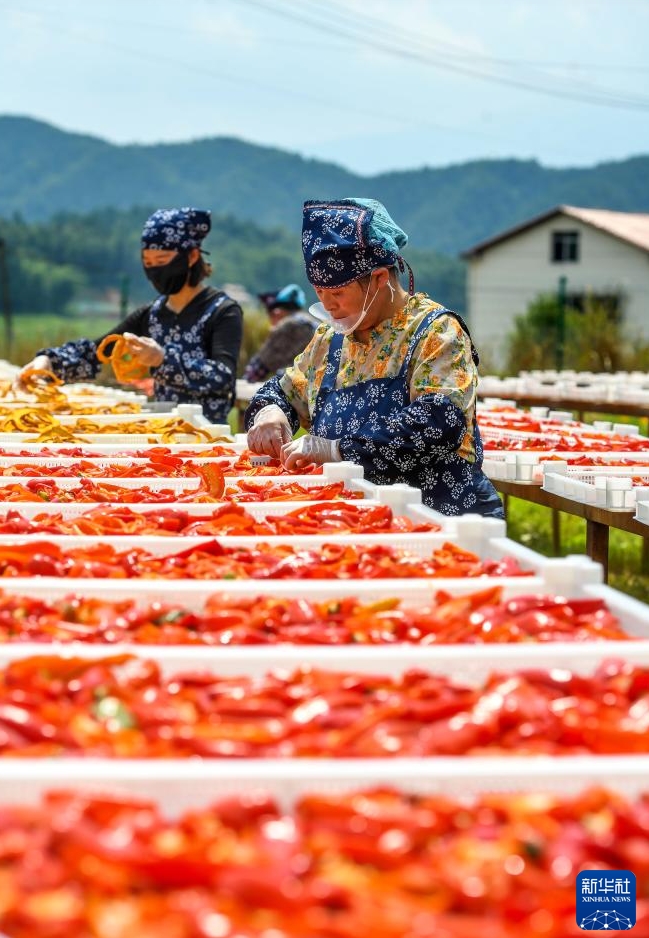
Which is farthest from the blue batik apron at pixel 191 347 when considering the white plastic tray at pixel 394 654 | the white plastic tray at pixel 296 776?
the white plastic tray at pixel 296 776

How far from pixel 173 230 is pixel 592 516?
2683mm

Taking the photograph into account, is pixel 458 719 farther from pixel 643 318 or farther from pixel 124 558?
pixel 643 318

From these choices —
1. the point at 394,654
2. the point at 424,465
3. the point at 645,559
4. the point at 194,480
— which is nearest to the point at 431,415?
the point at 424,465

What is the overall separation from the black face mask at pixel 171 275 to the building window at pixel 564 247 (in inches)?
2301

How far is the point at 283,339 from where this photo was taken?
41.8 ft

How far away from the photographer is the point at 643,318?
180 feet

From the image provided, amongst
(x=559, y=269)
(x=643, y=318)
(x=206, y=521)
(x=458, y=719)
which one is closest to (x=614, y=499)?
(x=206, y=521)

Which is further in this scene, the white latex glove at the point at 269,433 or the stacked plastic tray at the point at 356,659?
→ the white latex glove at the point at 269,433

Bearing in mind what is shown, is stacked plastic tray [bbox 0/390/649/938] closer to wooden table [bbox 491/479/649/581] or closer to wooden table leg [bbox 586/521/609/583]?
wooden table [bbox 491/479/649/581]

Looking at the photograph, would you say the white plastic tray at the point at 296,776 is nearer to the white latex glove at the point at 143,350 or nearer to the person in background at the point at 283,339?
the white latex glove at the point at 143,350

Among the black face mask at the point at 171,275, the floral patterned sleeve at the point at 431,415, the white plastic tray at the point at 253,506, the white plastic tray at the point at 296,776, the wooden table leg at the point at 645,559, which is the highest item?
the black face mask at the point at 171,275

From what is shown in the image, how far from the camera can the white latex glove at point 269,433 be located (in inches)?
184

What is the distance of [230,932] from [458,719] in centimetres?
64

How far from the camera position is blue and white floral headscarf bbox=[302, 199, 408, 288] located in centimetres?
436
